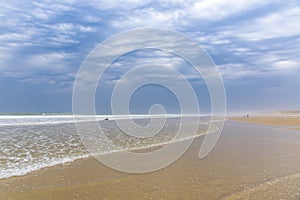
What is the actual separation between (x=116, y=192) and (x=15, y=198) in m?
2.67

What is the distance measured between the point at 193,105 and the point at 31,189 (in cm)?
1224

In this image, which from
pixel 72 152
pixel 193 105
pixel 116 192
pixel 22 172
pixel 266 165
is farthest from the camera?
pixel 193 105

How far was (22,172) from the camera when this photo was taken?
31.7 feet

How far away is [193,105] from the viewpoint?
58.5 feet

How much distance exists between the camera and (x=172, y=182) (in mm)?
8344

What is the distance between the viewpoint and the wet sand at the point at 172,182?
23.5 ft

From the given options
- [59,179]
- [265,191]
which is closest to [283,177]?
[265,191]

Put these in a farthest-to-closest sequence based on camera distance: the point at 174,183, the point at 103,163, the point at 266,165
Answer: the point at 103,163 → the point at 266,165 → the point at 174,183

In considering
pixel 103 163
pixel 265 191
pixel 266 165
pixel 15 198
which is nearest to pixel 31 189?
pixel 15 198

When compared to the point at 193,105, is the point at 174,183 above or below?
below

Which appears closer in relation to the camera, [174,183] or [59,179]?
[174,183]

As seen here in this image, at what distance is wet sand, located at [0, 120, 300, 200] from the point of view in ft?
23.5

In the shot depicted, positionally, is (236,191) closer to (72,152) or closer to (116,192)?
(116,192)

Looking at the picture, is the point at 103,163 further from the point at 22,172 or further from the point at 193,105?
the point at 193,105
